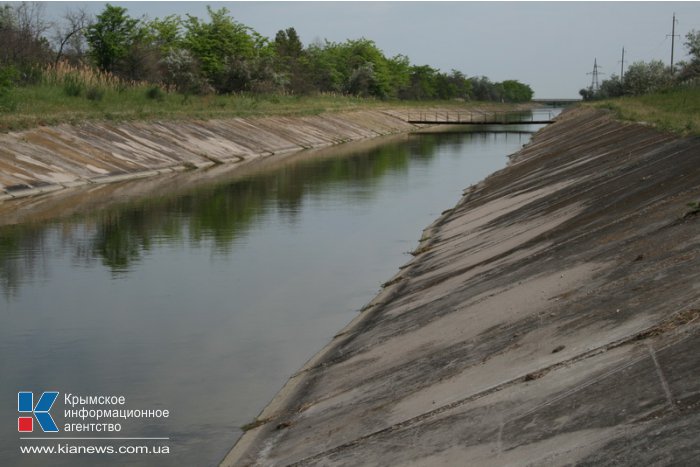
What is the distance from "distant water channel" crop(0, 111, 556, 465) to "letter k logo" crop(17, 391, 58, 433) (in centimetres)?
8

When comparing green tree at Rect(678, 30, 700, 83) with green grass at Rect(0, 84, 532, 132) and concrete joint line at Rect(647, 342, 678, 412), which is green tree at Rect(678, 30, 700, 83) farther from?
concrete joint line at Rect(647, 342, 678, 412)

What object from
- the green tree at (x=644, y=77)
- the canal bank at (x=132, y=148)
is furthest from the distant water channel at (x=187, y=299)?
the green tree at (x=644, y=77)

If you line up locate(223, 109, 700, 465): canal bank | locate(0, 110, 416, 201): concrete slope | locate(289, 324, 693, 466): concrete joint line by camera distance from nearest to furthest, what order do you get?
1. locate(223, 109, 700, 465): canal bank
2. locate(289, 324, 693, 466): concrete joint line
3. locate(0, 110, 416, 201): concrete slope

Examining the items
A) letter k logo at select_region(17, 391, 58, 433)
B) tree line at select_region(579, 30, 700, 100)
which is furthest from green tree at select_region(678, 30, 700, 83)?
letter k logo at select_region(17, 391, 58, 433)

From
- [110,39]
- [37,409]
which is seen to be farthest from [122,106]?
[37,409]

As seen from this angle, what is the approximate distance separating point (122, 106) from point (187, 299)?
30.8 metres

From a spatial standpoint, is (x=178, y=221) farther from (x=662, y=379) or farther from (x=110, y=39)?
(x=110, y=39)

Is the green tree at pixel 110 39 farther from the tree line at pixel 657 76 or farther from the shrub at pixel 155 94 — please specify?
the tree line at pixel 657 76

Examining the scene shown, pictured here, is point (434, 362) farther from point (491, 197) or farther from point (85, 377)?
point (491, 197)

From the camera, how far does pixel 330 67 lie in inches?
4577

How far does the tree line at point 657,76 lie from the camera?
214 feet

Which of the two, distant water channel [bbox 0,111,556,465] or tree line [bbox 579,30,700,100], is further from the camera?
tree line [bbox 579,30,700,100]

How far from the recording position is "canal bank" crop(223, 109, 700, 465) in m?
5.88

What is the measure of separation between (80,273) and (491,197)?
10.9 meters
